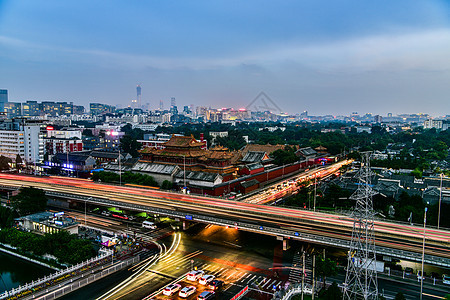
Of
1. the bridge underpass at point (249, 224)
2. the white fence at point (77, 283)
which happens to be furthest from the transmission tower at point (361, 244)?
the white fence at point (77, 283)

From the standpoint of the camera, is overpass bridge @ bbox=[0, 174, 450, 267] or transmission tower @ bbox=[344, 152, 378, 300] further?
overpass bridge @ bbox=[0, 174, 450, 267]

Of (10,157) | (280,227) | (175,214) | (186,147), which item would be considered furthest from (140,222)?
(10,157)

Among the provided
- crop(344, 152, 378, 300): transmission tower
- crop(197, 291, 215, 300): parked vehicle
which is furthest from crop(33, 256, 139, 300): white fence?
crop(344, 152, 378, 300): transmission tower

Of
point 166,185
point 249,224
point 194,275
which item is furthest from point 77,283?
point 166,185

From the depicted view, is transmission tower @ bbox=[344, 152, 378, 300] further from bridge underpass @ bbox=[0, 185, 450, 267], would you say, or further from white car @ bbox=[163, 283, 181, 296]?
white car @ bbox=[163, 283, 181, 296]

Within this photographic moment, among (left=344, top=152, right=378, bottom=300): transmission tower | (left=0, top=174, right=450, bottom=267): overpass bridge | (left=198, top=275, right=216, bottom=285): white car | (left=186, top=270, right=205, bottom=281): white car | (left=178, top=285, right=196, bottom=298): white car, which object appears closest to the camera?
(left=344, top=152, right=378, bottom=300): transmission tower

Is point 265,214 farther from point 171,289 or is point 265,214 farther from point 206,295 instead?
point 171,289
